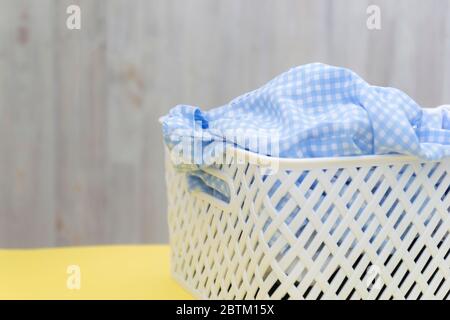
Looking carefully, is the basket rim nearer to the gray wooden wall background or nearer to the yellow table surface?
the yellow table surface

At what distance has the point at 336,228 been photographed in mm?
1188

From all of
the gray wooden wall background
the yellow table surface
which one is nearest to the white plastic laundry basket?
the yellow table surface

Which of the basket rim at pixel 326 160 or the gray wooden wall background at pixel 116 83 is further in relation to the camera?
the gray wooden wall background at pixel 116 83

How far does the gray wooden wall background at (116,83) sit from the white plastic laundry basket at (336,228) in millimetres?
771

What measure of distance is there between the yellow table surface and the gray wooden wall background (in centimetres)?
12

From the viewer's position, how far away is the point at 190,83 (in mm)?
2037

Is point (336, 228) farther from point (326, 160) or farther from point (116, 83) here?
point (116, 83)

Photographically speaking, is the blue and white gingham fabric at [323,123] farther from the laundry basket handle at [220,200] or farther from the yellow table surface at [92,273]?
the yellow table surface at [92,273]

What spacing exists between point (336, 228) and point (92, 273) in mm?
705

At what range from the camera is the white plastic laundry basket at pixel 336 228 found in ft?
3.81

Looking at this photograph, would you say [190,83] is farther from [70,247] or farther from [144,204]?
[70,247]

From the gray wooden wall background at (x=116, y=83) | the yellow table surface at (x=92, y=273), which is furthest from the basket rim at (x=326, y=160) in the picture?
the gray wooden wall background at (x=116, y=83)
